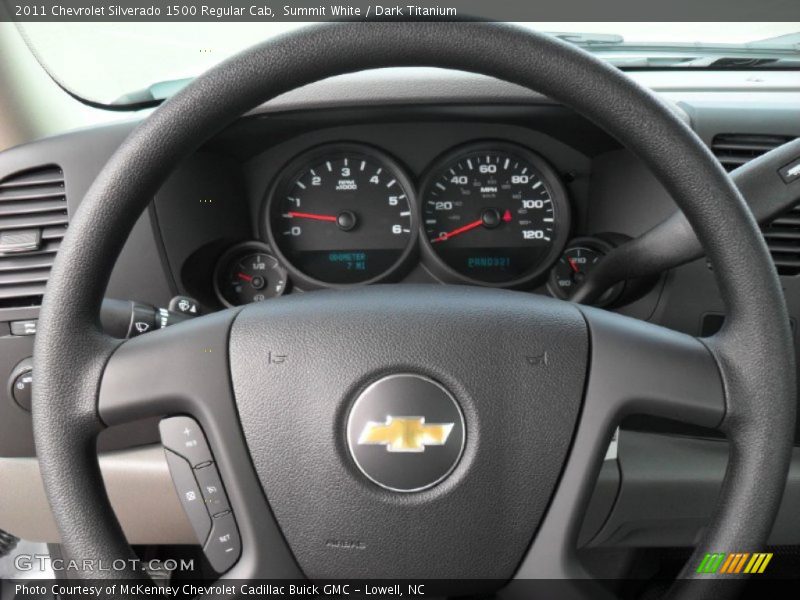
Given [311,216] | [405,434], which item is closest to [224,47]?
[311,216]

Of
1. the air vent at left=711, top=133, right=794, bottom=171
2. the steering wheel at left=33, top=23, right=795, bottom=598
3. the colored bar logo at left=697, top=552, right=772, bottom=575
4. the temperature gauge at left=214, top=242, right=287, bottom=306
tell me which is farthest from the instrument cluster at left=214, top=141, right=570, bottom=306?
the colored bar logo at left=697, top=552, right=772, bottom=575

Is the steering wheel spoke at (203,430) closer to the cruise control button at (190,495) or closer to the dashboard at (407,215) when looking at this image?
the cruise control button at (190,495)

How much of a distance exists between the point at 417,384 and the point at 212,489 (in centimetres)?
29

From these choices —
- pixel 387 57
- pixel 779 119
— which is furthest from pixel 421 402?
pixel 779 119

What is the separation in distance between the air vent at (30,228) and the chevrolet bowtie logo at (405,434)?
3.09 ft

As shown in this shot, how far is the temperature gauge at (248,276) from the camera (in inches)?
74.7

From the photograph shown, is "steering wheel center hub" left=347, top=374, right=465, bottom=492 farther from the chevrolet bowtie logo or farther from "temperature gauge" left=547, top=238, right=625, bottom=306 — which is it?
"temperature gauge" left=547, top=238, right=625, bottom=306

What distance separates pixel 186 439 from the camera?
3.11 feet

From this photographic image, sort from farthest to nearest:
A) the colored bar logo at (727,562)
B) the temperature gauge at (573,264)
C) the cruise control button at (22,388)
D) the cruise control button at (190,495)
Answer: the temperature gauge at (573,264) → the cruise control button at (22,388) → the cruise control button at (190,495) → the colored bar logo at (727,562)

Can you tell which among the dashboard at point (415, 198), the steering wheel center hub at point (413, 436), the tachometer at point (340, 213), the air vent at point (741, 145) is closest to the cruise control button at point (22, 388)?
the dashboard at point (415, 198)

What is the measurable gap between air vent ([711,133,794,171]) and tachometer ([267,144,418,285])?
2.41ft

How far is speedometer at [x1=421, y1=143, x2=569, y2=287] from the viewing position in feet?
6.30

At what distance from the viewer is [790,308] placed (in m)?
1.57

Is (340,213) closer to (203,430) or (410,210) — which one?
(410,210)
